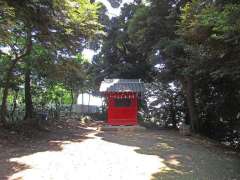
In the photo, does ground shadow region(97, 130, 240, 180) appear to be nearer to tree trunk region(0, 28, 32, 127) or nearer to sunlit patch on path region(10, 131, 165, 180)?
sunlit patch on path region(10, 131, 165, 180)

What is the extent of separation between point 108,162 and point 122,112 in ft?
46.7

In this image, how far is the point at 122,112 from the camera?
25172 mm

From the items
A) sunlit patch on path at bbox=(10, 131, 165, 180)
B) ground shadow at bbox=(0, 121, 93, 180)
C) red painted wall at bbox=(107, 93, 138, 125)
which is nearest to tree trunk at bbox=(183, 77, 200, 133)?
red painted wall at bbox=(107, 93, 138, 125)

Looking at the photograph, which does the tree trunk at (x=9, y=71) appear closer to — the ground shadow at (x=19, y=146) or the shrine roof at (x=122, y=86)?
the ground shadow at (x=19, y=146)

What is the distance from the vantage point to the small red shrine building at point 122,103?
981 inches

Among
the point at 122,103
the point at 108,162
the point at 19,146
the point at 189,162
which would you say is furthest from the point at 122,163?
the point at 122,103

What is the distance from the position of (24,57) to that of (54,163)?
9210 millimetres

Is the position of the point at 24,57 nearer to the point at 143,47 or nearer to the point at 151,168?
the point at 143,47

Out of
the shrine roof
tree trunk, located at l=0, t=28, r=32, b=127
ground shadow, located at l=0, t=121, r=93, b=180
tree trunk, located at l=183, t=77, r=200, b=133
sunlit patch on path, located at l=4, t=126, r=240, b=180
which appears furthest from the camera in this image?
the shrine roof

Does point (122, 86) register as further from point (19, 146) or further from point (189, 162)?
point (189, 162)

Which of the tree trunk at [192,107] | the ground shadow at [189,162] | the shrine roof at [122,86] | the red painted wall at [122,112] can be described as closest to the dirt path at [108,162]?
the ground shadow at [189,162]

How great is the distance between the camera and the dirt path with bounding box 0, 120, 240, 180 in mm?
9305

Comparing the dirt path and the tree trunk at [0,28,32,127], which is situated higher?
the tree trunk at [0,28,32,127]

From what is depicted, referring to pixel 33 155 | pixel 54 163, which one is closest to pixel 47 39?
pixel 33 155
